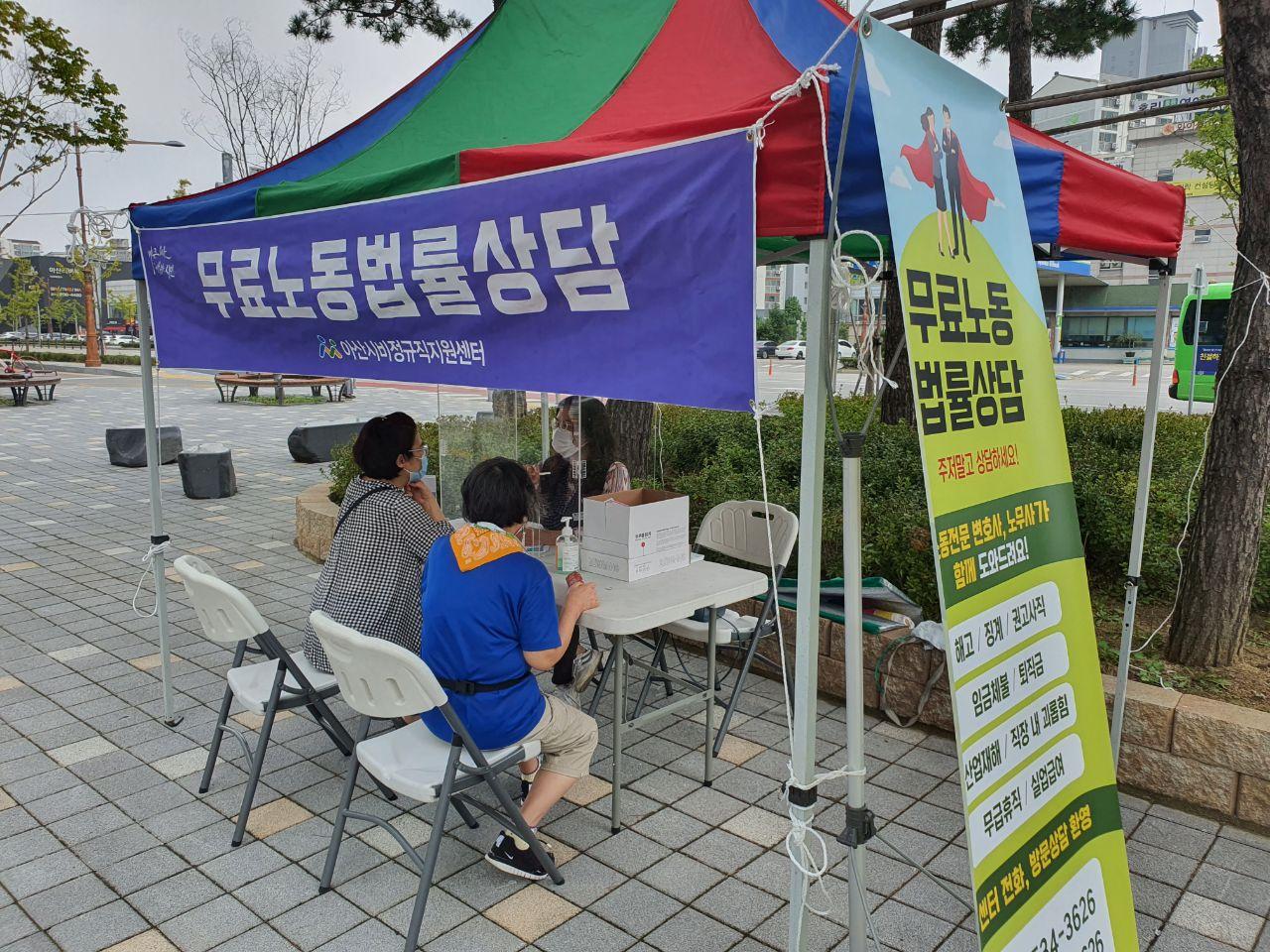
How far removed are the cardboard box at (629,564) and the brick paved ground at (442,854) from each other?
0.82 metres

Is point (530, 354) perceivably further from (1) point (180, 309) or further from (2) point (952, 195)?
(1) point (180, 309)

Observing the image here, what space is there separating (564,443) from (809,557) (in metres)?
2.62

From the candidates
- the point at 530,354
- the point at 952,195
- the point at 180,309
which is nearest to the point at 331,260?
the point at 530,354

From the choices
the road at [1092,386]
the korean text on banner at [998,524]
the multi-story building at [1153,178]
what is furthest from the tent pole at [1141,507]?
the multi-story building at [1153,178]

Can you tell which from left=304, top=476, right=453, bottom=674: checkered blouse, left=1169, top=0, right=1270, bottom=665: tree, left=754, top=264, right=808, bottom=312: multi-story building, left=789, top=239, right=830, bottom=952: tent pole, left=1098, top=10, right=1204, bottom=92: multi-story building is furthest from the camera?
left=754, top=264, right=808, bottom=312: multi-story building

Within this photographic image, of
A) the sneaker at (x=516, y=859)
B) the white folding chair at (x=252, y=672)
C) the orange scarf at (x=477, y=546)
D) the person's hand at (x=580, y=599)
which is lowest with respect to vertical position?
the sneaker at (x=516, y=859)

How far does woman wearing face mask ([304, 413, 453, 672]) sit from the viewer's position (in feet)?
10.4

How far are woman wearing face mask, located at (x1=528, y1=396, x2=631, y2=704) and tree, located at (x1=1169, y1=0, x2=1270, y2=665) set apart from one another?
2566 mm

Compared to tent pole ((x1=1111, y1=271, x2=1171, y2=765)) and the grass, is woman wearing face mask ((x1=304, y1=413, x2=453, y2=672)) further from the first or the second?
the grass

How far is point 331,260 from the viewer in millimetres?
2855

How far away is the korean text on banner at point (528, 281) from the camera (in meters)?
1.94

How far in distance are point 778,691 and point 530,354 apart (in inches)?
103

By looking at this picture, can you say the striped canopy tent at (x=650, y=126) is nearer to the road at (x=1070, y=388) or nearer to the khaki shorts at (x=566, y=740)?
the khaki shorts at (x=566, y=740)

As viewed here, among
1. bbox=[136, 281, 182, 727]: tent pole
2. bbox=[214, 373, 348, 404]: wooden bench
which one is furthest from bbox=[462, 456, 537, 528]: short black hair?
bbox=[214, 373, 348, 404]: wooden bench
